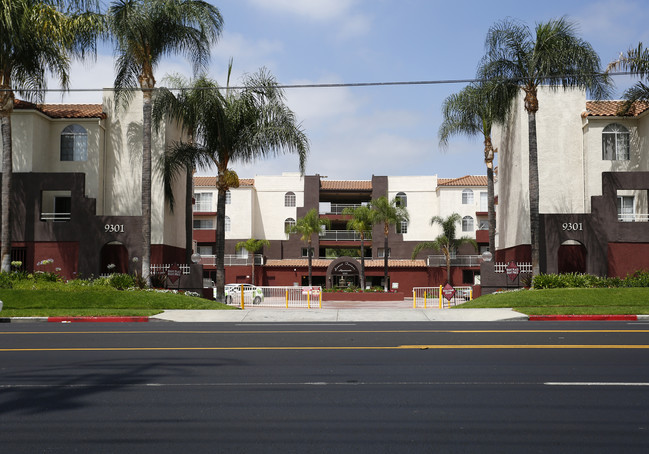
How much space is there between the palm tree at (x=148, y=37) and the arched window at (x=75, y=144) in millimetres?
5611

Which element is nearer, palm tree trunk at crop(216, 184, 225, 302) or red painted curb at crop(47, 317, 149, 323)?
red painted curb at crop(47, 317, 149, 323)

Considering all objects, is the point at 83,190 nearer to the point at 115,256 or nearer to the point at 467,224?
the point at 115,256

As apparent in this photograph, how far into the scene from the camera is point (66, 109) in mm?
34125

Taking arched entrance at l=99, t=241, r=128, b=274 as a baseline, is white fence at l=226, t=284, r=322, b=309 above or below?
below

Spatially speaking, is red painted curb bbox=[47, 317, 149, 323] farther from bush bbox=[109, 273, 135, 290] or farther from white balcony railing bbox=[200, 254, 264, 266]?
white balcony railing bbox=[200, 254, 264, 266]

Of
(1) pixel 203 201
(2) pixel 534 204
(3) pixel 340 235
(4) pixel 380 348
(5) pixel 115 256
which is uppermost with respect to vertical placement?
(1) pixel 203 201

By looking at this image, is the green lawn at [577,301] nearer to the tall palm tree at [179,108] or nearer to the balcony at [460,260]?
the tall palm tree at [179,108]

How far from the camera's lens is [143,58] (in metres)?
27.1

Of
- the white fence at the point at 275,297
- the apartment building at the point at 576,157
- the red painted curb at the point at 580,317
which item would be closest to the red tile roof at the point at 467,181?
the apartment building at the point at 576,157

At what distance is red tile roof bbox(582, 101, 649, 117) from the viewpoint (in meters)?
32.5

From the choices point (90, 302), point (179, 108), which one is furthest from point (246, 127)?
point (90, 302)

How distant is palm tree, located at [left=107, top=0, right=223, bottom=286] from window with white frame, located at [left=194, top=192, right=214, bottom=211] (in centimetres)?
3444

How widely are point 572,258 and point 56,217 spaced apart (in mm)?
26781

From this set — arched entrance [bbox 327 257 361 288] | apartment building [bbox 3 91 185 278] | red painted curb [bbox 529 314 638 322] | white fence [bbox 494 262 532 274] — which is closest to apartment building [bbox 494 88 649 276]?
white fence [bbox 494 262 532 274]
